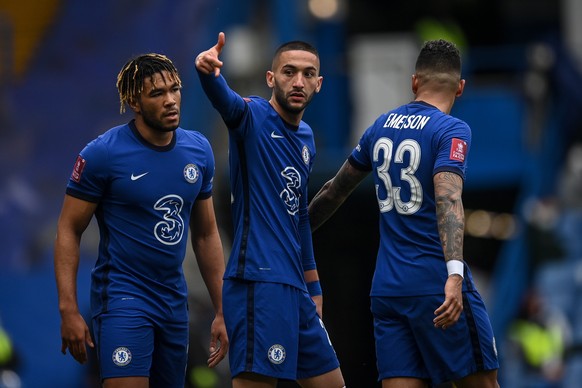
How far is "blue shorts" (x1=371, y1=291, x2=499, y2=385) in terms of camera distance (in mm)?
7645

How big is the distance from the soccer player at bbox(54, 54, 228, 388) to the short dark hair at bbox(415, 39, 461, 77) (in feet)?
4.65

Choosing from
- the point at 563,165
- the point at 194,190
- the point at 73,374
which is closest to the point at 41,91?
the point at 73,374

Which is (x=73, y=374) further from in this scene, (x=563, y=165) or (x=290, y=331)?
(x=290, y=331)

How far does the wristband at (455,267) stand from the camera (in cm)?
736

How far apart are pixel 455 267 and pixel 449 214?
30 centimetres

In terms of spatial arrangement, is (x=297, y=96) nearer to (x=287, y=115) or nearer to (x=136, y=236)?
(x=287, y=115)

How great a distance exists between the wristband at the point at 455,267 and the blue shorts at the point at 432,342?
31 centimetres

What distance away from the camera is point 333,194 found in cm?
841

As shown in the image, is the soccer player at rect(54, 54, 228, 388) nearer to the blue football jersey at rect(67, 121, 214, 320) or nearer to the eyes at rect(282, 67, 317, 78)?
the blue football jersey at rect(67, 121, 214, 320)

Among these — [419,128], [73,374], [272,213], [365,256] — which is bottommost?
[73,374]

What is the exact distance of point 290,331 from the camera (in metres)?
7.77

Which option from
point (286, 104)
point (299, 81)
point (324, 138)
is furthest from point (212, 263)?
point (324, 138)

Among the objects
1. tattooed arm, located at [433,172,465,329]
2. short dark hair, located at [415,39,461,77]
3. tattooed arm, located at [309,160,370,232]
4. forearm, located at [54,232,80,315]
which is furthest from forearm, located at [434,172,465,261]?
forearm, located at [54,232,80,315]

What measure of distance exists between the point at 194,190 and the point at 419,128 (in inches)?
52.6
